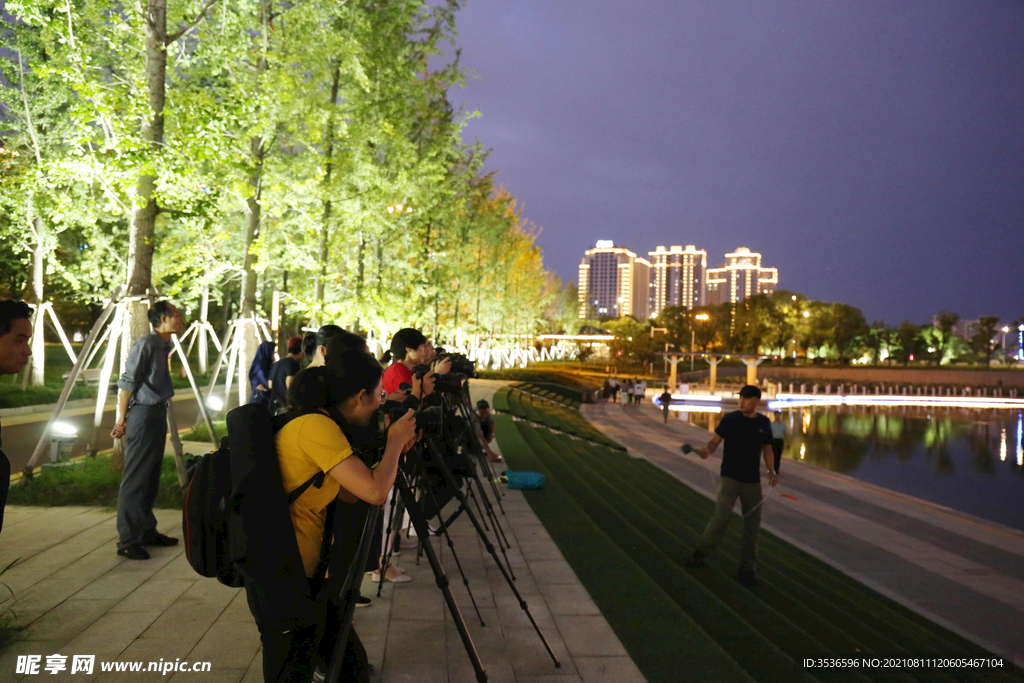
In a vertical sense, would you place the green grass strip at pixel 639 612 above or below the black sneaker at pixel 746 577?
above

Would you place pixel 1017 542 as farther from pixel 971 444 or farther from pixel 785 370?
pixel 785 370

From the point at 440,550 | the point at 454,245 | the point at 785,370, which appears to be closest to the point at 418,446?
the point at 440,550

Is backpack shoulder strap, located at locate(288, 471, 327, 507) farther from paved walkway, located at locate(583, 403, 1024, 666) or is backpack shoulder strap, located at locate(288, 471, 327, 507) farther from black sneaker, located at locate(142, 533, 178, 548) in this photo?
paved walkway, located at locate(583, 403, 1024, 666)

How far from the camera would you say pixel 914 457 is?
80.3 feet

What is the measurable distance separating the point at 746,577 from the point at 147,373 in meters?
6.27

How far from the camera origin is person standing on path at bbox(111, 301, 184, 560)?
5.21m

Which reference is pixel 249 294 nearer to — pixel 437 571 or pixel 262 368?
pixel 262 368

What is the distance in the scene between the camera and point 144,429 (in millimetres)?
5316

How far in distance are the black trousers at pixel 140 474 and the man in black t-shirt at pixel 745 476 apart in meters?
5.28

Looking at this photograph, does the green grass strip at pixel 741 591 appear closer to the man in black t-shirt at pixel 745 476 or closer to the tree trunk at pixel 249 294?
the man in black t-shirt at pixel 745 476

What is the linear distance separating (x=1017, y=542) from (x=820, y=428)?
23360 millimetres

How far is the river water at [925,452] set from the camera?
17875 mm

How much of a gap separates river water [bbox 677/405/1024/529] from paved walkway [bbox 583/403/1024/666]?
101 inches

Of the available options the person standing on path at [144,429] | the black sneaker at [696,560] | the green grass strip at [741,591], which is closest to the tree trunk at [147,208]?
the person standing on path at [144,429]
